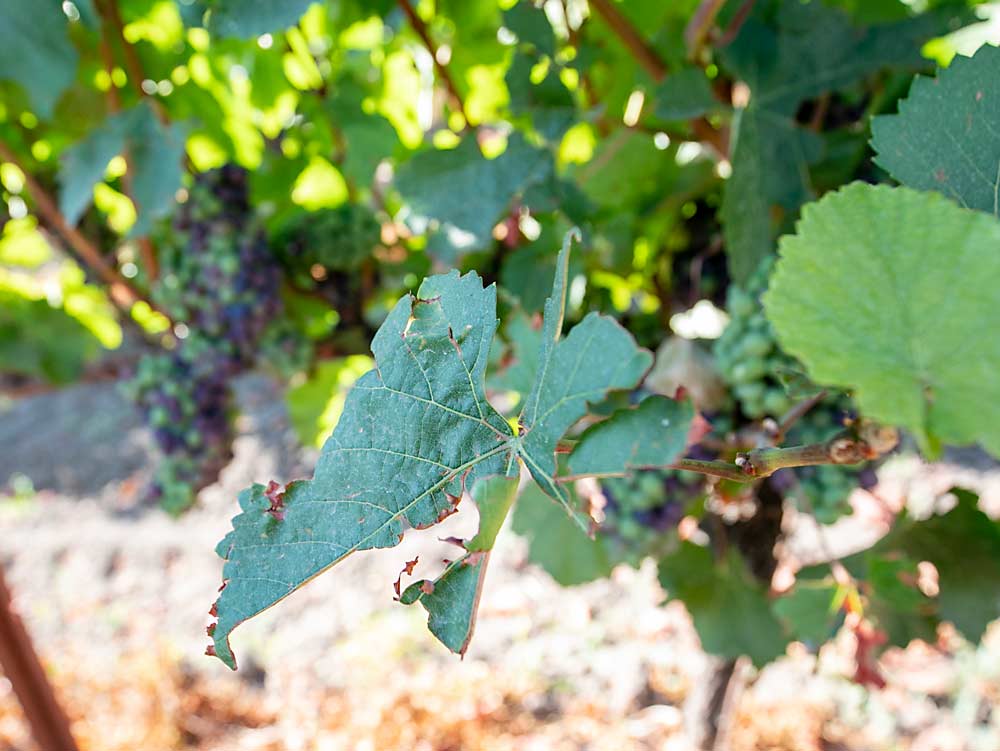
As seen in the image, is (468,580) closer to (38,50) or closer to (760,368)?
(760,368)

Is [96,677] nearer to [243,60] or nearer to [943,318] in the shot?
[243,60]

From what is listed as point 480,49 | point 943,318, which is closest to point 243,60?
point 480,49

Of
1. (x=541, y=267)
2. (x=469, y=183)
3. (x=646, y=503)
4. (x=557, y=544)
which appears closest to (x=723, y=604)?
(x=557, y=544)

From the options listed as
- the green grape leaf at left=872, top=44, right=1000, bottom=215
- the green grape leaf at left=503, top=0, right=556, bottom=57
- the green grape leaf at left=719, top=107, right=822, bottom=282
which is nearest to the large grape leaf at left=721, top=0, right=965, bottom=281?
the green grape leaf at left=719, top=107, right=822, bottom=282

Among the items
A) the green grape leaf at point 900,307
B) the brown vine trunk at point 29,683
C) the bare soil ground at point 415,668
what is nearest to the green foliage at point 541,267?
the green grape leaf at point 900,307

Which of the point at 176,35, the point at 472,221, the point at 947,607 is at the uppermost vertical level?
the point at 176,35

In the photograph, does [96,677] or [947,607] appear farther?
[96,677]
